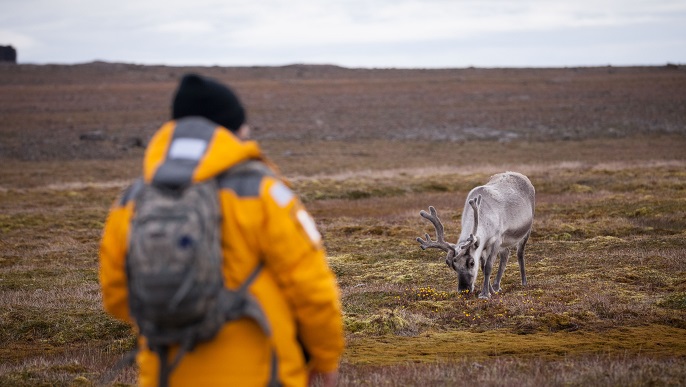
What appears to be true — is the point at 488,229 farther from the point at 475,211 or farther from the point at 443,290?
the point at 443,290

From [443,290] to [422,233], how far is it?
627 cm

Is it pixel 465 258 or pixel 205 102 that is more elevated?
pixel 205 102

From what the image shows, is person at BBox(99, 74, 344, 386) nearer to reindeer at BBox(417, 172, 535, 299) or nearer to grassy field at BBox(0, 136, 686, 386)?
grassy field at BBox(0, 136, 686, 386)

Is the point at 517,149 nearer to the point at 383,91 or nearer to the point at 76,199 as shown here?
the point at 76,199

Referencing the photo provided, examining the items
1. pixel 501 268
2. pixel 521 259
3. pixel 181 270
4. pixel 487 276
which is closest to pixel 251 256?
pixel 181 270

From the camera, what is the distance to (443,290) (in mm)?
12281

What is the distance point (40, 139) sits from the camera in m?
52.9

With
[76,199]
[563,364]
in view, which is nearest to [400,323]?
[563,364]

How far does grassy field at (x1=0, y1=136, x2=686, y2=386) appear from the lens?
770 cm

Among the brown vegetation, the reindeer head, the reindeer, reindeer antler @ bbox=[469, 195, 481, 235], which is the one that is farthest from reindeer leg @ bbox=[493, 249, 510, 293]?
reindeer antler @ bbox=[469, 195, 481, 235]

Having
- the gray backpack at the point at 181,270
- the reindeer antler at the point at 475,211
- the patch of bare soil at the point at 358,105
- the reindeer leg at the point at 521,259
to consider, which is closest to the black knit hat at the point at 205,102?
the gray backpack at the point at 181,270

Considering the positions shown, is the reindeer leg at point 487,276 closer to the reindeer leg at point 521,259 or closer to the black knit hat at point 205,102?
the reindeer leg at point 521,259

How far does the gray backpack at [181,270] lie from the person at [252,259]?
0.06m

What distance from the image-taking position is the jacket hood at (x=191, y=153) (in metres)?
3.19
